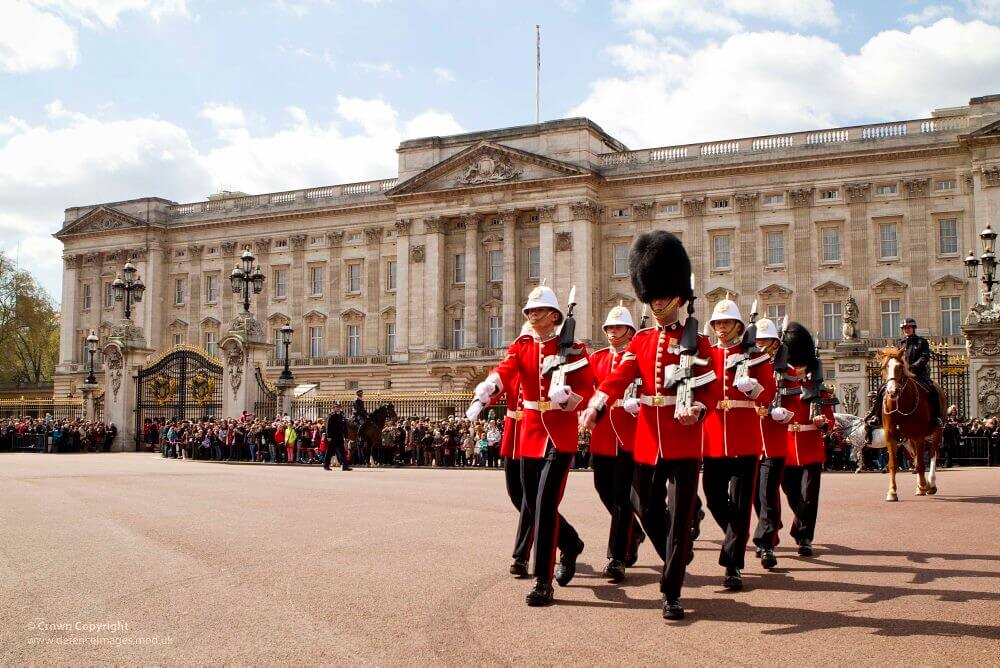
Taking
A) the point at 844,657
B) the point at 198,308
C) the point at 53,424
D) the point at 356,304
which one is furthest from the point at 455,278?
the point at 844,657

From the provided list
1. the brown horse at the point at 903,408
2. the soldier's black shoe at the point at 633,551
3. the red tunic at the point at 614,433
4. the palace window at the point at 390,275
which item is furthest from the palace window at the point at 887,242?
the red tunic at the point at 614,433

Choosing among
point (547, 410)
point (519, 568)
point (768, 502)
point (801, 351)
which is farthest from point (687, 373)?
point (801, 351)

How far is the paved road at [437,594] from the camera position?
5629 millimetres

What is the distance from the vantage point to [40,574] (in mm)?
7867

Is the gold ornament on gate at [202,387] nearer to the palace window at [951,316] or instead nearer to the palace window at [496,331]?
the palace window at [496,331]

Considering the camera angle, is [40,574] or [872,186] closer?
[40,574]

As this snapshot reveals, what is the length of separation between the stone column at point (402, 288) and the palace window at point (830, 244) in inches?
868

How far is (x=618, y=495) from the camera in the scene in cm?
839

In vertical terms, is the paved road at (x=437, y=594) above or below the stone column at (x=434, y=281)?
below

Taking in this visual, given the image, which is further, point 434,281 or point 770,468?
point 434,281

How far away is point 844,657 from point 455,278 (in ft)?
171

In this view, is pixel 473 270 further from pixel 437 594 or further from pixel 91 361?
pixel 437 594

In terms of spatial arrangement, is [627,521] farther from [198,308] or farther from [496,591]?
[198,308]

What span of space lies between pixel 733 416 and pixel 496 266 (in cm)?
4857
